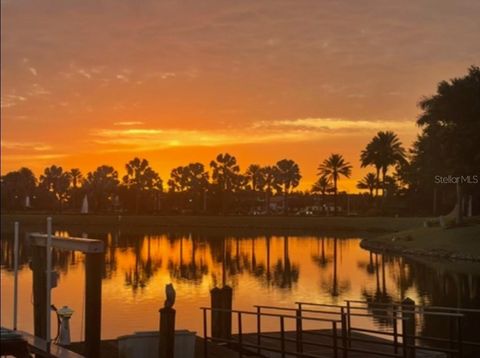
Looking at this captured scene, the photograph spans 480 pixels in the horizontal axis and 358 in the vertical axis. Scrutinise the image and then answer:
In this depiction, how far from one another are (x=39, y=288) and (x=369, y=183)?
13147 cm

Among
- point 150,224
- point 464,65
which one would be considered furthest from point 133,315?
point 150,224

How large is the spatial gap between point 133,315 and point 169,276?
627 inches

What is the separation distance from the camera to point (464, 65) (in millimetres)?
23984

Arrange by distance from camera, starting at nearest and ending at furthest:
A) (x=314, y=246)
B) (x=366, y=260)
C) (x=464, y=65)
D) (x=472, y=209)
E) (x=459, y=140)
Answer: (x=464, y=65) → (x=459, y=140) → (x=472, y=209) → (x=366, y=260) → (x=314, y=246)

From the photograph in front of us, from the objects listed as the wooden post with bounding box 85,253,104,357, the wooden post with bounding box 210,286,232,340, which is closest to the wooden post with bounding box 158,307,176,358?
the wooden post with bounding box 85,253,104,357

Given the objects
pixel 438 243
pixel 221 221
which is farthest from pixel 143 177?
pixel 438 243

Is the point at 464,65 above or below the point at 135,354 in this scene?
above

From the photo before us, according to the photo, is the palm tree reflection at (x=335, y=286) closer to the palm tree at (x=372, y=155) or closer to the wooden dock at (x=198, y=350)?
the wooden dock at (x=198, y=350)

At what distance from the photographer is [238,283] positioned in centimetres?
3616

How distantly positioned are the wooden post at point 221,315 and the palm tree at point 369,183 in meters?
121

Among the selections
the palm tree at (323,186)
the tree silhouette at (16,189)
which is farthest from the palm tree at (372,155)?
the tree silhouette at (16,189)

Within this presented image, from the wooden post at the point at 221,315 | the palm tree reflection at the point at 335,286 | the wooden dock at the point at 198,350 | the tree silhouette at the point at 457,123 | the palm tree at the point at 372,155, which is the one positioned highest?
the palm tree at the point at 372,155

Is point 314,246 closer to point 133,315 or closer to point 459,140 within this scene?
point 459,140

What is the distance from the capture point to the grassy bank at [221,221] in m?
98.3
